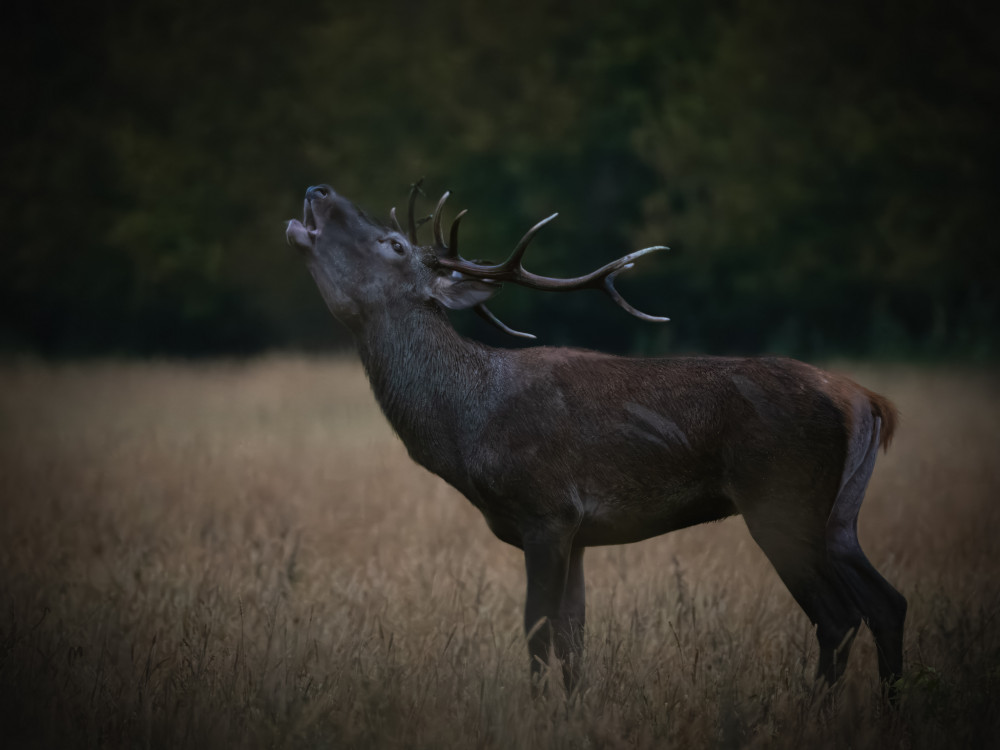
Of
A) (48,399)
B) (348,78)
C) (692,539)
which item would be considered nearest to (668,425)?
(692,539)

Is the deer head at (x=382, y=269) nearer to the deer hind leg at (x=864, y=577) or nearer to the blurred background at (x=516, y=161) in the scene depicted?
the deer hind leg at (x=864, y=577)

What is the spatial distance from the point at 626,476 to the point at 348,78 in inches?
737

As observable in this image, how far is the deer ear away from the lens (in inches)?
194

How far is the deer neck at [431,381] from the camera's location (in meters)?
4.68

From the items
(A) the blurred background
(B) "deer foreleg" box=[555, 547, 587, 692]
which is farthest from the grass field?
(A) the blurred background

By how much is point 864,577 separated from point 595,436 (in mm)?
1353

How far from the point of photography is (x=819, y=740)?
3.86 metres

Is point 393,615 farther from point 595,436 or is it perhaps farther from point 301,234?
point 301,234

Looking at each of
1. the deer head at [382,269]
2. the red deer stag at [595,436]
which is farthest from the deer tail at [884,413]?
the deer head at [382,269]

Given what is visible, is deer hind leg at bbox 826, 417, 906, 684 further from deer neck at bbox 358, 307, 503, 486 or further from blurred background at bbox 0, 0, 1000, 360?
blurred background at bbox 0, 0, 1000, 360

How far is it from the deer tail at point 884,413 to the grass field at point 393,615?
1019mm

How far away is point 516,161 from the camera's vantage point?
2070 centimetres

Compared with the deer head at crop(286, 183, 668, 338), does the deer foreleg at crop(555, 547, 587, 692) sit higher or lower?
lower

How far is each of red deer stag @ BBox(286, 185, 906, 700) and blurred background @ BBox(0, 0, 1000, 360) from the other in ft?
44.3
